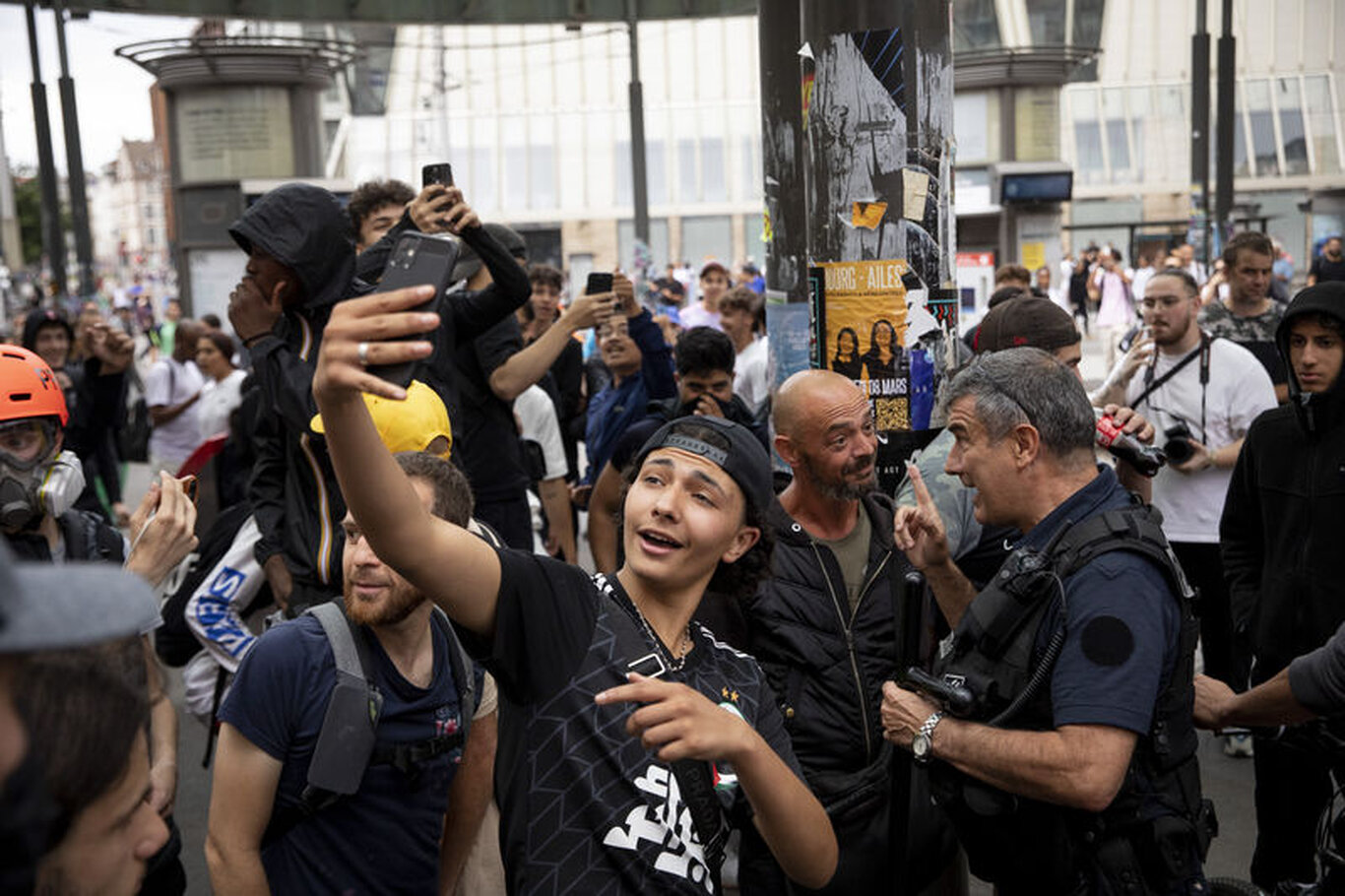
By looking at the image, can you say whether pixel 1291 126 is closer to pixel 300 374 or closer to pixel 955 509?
pixel 955 509

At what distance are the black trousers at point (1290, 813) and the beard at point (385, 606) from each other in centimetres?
317

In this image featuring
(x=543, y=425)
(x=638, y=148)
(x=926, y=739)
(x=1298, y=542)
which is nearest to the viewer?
(x=926, y=739)

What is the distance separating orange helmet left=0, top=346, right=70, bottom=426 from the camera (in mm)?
3508

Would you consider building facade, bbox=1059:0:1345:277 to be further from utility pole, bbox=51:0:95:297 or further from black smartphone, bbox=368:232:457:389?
black smartphone, bbox=368:232:457:389

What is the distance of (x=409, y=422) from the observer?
362 centimetres

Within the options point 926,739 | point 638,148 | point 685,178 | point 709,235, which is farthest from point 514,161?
point 926,739

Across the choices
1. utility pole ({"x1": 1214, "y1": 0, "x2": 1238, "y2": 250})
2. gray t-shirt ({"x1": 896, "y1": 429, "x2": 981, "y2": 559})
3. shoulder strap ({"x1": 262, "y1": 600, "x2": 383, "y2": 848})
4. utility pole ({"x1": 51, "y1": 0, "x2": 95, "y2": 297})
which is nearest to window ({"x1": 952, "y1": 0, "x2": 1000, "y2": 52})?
utility pole ({"x1": 1214, "y1": 0, "x2": 1238, "y2": 250})

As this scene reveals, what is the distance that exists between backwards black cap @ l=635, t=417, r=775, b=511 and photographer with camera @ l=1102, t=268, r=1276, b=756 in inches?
156

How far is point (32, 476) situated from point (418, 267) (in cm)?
196

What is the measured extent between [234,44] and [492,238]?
1766cm

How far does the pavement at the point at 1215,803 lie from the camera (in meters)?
5.38

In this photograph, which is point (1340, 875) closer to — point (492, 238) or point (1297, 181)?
point (492, 238)

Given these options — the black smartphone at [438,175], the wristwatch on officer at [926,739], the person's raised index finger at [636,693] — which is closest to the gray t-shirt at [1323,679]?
the wristwatch on officer at [926,739]

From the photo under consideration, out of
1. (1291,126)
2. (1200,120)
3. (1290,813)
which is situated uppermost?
(1291,126)
